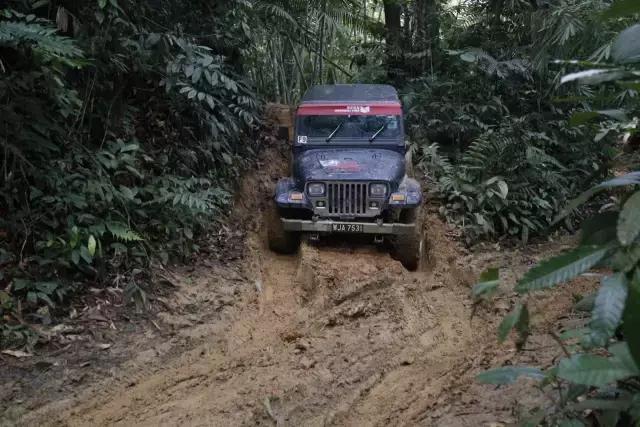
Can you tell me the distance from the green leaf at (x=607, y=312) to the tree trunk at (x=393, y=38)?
944 centimetres

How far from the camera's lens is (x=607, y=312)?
136cm

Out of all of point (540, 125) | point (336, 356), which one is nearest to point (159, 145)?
point (336, 356)

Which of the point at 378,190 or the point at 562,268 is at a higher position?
the point at 562,268

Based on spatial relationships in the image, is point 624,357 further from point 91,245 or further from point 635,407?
point 91,245

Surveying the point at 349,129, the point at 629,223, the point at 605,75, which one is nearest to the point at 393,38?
the point at 349,129

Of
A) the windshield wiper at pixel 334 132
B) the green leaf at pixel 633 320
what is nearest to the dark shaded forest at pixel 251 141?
the green leaf at pixel 633 320

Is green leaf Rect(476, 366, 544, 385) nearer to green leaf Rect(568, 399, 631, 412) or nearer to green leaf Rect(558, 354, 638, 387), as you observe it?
green leaf Rect(568, 399, 631, 412)

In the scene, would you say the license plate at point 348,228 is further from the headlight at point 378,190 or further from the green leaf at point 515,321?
the green leaf at point 515,321

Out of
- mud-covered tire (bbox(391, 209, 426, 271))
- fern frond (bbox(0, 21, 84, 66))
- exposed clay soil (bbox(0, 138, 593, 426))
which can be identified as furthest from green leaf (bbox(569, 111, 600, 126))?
mud-covered tire (bbox(391, 209, 426, 271))

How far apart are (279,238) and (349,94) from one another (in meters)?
2.04

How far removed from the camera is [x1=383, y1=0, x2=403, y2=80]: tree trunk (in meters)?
10.3

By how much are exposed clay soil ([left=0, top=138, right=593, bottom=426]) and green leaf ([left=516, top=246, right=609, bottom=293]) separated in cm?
142

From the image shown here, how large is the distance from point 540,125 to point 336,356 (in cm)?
594

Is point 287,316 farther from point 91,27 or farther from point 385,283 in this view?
point 91,27
